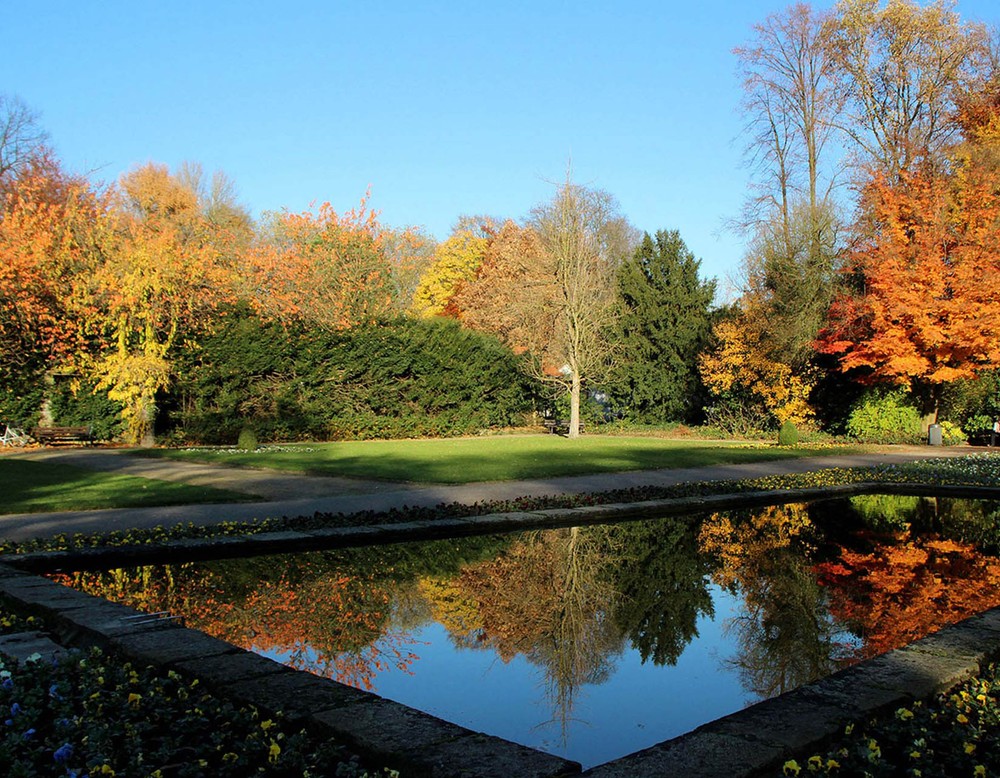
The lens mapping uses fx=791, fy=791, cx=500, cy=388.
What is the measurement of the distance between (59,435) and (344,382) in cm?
714

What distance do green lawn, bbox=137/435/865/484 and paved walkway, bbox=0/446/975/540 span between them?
610 millimetres

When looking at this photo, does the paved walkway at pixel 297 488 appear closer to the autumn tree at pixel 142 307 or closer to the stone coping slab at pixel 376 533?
the stone coping slab at pixel 376 533

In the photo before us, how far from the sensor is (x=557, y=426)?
26734 millimetres

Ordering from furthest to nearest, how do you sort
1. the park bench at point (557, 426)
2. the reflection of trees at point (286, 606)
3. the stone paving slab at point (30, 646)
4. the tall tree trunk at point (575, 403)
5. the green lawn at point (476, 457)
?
1. the park bench at point (557, 426)
2. the tall tree trunk at point (575, 403)
3. the green lawn at point (476, 457)
4. the reflection of trees at point (286, 606)
5. the stone paving slab at point (30, 646)

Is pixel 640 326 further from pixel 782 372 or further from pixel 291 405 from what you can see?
pixel 291 405

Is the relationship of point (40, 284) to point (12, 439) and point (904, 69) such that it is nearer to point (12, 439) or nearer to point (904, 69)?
point (12, 439)

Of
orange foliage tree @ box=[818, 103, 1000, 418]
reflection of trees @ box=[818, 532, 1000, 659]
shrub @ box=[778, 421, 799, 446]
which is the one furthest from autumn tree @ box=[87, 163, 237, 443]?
reflection of trees @ box=[818, 532, 1000, 659]

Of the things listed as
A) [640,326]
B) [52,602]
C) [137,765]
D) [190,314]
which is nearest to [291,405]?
[190,314]

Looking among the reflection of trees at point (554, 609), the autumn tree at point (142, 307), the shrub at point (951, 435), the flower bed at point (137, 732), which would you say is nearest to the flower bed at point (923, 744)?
the reflection of trees at point (554, 609)

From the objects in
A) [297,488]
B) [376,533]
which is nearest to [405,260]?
[297,488]

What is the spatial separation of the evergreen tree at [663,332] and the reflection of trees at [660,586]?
18.3 meters

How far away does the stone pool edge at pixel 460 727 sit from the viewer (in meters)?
2.58

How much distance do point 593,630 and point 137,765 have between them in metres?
3.07

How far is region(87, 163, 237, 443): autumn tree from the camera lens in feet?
59.9
